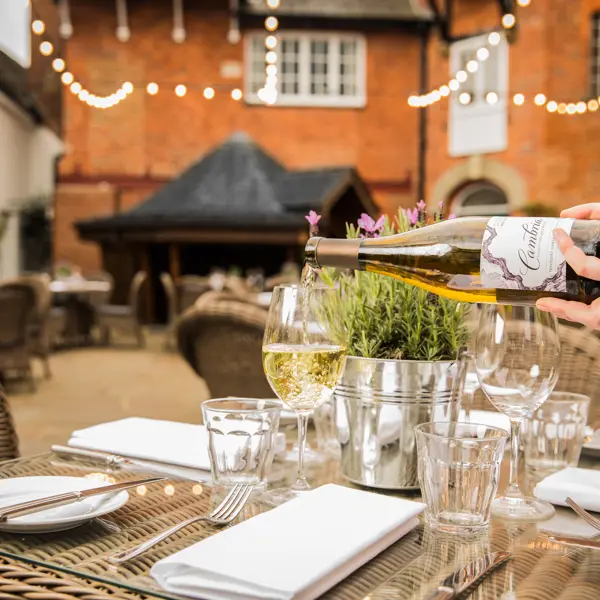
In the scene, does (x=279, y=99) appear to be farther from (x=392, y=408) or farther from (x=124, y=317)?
(x=392, y=408)

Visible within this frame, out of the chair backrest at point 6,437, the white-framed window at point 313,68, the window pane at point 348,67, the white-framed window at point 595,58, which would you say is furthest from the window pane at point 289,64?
the chair backrest at point 6,437

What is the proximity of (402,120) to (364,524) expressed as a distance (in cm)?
1382

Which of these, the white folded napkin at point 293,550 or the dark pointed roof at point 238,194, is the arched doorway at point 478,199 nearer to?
the dark pointed roof at point 238,194

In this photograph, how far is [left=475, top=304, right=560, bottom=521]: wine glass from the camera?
42.9 inches

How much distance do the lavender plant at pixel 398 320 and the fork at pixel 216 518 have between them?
266 mm

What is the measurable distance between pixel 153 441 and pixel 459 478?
0.56 meters

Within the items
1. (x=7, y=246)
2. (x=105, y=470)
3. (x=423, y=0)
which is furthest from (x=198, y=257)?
(x=105, y=470)

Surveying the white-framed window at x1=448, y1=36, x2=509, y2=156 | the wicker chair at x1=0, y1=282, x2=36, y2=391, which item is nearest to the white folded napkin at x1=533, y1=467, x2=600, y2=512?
the wicker chair at x1=0, y1=282, x2=36, y2=391

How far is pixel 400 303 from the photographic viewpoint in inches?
45.3

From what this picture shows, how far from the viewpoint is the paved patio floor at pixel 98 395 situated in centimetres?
534

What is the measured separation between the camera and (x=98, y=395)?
663 centimetres

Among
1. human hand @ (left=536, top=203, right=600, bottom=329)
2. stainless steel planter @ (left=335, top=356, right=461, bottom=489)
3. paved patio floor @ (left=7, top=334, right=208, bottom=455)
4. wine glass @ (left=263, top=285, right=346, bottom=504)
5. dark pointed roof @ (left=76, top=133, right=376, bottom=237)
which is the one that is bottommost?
paved patio floor @ (left=7, top=334, right=208, bottom=455)

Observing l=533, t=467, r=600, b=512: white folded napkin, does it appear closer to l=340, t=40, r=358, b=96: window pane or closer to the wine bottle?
the wine bottle

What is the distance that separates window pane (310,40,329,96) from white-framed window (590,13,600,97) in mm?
4431
